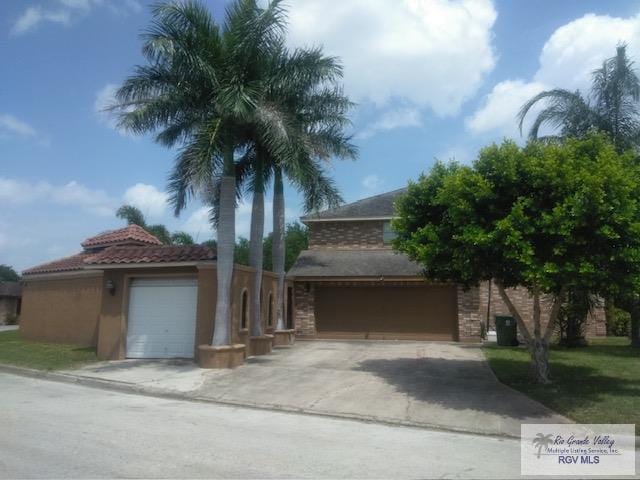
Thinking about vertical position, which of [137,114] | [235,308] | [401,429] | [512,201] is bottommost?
[401,429]

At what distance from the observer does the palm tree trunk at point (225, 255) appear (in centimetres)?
1328

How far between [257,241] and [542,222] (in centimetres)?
882

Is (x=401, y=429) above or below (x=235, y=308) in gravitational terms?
below

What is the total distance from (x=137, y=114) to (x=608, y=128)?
1426cm

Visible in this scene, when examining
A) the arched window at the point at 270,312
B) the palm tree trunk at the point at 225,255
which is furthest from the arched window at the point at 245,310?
the arched window at the point at 270,312

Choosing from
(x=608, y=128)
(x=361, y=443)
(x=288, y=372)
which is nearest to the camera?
(x=361, y=443)

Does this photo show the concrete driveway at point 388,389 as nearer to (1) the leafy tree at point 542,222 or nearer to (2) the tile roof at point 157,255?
(1) the leafy tree at point 542,222

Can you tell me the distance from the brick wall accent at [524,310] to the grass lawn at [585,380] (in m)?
3.46

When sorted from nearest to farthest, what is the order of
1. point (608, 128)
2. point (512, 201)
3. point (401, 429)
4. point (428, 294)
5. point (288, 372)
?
point (401, 429)
point (512, 201)
point (288, 372)
point (608, 128)
point (428, 294)

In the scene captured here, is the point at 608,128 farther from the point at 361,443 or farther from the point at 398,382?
the point at 361,443

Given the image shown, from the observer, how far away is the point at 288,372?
1281cm

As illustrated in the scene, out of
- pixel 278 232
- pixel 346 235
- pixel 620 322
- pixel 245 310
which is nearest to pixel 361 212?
pixel 346 235

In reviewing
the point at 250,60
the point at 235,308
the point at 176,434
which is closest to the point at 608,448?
the point at 176,434

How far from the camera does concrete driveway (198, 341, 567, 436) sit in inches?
348
